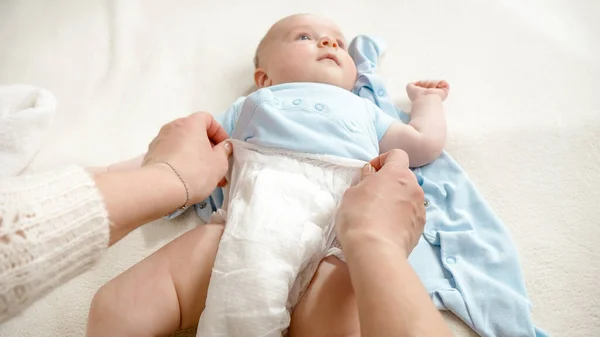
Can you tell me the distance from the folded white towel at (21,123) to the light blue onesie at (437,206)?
409 mm

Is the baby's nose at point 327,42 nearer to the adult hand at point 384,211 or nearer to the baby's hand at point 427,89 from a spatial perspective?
the baby's hand at point 427,89

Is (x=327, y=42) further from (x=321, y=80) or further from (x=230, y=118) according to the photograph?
(x=230, y=118)

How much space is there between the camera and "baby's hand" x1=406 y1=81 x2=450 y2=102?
47.8 inches

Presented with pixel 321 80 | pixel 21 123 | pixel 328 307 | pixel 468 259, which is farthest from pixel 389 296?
pixel 21 123

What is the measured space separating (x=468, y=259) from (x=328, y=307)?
13.4 inches

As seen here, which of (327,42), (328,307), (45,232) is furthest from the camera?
(327,42)

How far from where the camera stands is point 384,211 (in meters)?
0.73

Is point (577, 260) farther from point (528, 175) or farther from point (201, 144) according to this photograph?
point (201, 144)

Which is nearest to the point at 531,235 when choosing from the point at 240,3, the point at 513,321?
the point at 513,321

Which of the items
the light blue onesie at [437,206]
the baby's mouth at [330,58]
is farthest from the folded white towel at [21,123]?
the baby's mouth at [330,58]

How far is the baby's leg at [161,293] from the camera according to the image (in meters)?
0.76

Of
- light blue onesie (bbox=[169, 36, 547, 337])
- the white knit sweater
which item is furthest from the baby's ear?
the white knit sweater

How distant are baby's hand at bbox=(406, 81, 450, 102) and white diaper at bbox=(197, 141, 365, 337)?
38 centimetres

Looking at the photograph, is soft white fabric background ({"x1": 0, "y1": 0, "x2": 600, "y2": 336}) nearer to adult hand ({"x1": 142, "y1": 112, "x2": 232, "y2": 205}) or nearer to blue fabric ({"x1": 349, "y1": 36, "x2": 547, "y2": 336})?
blue fabric ({"x1": 349, "y1": 36, "x2": 547, "y2": 336})
